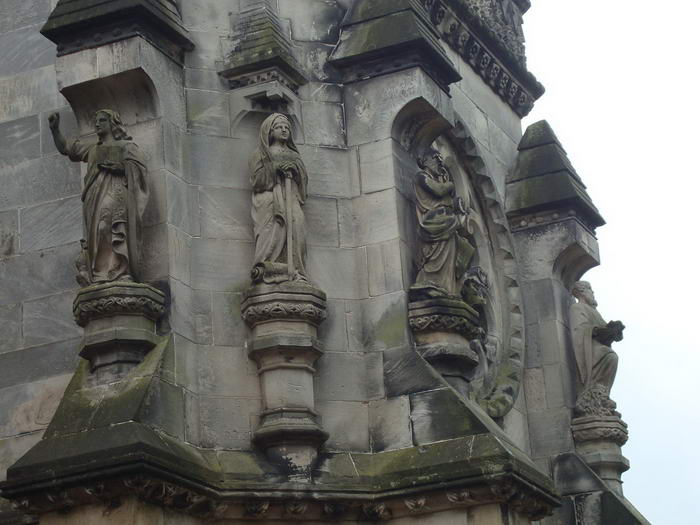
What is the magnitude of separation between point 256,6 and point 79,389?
13.4 ft

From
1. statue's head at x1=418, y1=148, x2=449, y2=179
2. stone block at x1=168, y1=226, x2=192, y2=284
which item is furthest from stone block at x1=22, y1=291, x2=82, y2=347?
statue's head at x1=418, y1=148, x2=449, y2=179

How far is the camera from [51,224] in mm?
13906

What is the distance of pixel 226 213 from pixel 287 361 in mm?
1487

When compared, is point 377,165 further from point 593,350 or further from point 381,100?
point 593,350

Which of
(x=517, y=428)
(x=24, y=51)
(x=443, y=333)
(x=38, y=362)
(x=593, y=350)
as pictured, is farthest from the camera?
(x=593, y=350)

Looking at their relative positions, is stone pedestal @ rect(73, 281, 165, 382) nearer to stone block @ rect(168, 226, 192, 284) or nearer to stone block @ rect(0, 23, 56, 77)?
stone block @ rect(168, 226, 192, 284)

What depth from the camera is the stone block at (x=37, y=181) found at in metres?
14.0

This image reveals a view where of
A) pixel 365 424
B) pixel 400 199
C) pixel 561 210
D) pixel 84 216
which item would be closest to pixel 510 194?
pixel 561 210

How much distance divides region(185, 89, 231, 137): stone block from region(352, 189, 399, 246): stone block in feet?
4.66

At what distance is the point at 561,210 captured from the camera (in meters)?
17.9

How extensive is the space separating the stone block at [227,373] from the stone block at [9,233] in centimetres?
220

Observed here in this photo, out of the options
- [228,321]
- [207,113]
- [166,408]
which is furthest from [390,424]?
[207,113]

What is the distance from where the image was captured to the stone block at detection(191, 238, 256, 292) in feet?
43.7

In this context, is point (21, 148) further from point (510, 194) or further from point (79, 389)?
point (510, 194)
